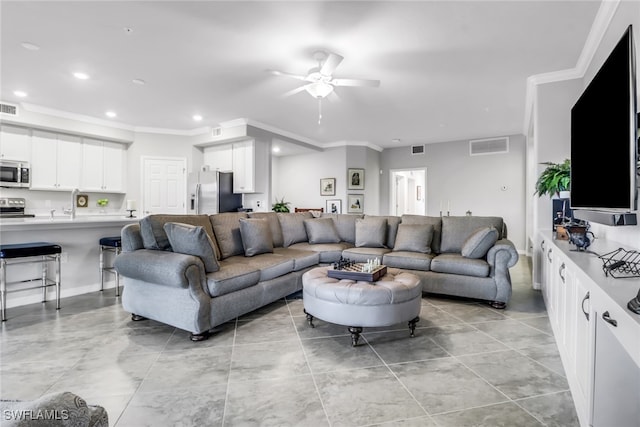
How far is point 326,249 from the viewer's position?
4273 mm

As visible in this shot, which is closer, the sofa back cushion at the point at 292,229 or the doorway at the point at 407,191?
the sofa back cushion at the point at 292,229

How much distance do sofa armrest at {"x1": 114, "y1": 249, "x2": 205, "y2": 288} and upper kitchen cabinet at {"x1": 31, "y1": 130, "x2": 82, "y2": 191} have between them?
365 centimetres

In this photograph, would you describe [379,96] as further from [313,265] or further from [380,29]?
[313,265]

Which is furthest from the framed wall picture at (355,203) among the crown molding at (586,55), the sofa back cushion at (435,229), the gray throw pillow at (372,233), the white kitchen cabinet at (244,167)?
the crown molding at (586,55)

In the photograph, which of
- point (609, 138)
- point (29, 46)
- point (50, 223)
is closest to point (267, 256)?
point (50, 223)

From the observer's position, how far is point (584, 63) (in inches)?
136

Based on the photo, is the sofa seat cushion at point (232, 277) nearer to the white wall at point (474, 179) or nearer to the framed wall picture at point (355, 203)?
the framed wall picture at point (355, 203)

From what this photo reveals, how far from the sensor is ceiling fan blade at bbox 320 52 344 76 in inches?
115

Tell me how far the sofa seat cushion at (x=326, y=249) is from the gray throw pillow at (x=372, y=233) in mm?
245

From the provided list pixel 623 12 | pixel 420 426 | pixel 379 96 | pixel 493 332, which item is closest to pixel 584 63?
pixel 623 12

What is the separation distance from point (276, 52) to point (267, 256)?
220 cm

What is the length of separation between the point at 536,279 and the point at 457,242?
115 centimetres

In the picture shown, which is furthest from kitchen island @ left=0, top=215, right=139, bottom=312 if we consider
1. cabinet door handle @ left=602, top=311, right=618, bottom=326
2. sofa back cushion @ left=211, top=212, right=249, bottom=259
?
cabinet door handle @ left=602, top=311, right=618, bottom=326

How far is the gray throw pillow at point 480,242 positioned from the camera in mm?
3379
